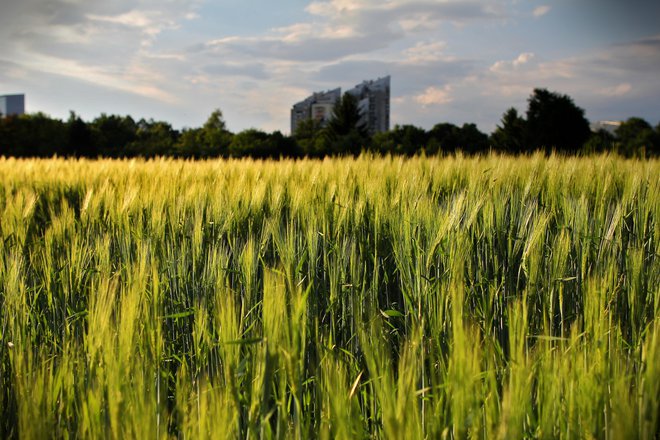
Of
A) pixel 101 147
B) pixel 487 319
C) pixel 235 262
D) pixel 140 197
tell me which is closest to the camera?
pixel 487 319

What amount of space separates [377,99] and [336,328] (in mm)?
91855

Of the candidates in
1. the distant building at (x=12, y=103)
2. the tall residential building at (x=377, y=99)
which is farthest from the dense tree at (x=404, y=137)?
the distant building at (x=12, y=103)

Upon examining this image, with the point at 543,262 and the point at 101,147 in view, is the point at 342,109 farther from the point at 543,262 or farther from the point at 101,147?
the point at 543,262

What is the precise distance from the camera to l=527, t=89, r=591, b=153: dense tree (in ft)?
101

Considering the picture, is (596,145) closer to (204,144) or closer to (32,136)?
(204,144)

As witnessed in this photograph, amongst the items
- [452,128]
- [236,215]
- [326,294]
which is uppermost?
[452,128]

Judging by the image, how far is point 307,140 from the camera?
30.7m

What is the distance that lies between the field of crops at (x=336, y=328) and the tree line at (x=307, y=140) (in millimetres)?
20311

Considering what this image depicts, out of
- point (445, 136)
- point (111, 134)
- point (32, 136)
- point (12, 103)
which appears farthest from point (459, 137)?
point (12, 103)

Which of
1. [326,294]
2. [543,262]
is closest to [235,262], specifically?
[326,294]

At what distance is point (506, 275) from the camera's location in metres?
1.95

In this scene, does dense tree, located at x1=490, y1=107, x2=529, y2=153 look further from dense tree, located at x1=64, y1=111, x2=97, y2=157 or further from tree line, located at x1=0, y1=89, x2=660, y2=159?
dense tree, located at x1=64, y1=111, x2=97, y2=157

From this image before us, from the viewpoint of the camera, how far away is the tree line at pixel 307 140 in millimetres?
24375

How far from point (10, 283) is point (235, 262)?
0.66 meters
